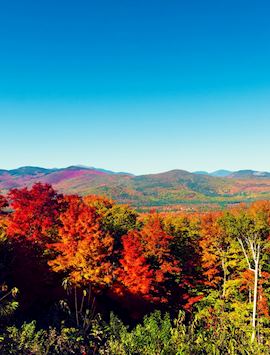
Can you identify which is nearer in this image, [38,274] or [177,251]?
[38,274]

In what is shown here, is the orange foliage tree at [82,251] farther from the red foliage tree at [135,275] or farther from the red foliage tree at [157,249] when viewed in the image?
the red foliage tree at [157,249]

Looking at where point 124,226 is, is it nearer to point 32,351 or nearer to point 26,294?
point 26,294

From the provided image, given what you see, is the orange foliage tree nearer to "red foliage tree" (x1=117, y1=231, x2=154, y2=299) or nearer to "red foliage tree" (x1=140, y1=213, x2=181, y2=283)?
"red foliage tree" (x1=117, y1=231, x2=154, y2=299)

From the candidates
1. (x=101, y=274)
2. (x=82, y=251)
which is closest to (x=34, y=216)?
(x=82, y=251)

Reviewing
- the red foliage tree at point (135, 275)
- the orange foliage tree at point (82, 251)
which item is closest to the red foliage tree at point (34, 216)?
the orange foliage tree at point (82, 251)

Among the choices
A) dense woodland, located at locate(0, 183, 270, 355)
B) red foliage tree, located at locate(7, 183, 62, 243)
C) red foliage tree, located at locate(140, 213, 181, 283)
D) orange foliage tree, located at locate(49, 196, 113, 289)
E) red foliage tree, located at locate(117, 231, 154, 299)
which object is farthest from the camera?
red foliage tree, located at locate(140, 213, 181, 283)

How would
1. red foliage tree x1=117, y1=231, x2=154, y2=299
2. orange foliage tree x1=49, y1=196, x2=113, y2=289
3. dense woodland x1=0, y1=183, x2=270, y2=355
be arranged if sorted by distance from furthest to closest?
red foliage tree x1=117, y1=231, x2=154, y2=299, orange foliage tree x1=49, y1=196, x2=113, y2=289, dense woodland x1=0, y1=183, x2=270, y2=355

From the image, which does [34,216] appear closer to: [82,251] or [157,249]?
[82,251]

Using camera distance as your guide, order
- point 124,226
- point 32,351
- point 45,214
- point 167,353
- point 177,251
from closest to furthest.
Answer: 1. point 167,353
2. point 32,351
3. point 45,214
4. point 177,251
5. point 124,226

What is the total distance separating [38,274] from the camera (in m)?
27.9

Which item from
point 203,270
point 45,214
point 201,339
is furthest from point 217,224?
point 201,339

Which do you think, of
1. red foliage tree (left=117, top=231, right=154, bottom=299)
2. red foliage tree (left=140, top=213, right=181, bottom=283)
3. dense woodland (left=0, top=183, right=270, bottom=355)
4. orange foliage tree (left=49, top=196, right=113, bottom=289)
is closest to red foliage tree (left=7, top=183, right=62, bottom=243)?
dense woodland (left=0, top=183, right=270, bottom=355)

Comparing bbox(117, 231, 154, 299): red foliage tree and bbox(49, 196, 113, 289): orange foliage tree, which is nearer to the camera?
bbox(49, 196, 113, 289): orange foliage tree

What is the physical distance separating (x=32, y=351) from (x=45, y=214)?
20.0m
